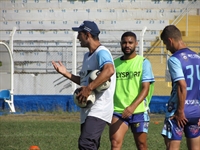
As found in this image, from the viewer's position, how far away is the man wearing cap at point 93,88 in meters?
6.90

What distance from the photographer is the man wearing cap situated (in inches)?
272

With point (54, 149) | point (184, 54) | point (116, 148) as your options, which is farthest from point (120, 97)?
point (54, 149)

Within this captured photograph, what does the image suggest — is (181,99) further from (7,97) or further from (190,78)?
(7,97)

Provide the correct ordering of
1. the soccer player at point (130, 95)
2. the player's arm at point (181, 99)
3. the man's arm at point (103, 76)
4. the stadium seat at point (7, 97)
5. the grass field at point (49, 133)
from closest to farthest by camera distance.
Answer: the player's arm at point (181, 99) < the man's arm at point (103, 76) < the soccer player at point (130, 95) < the grass field at point (49, 133) < the stadium seat at point (7, 97)

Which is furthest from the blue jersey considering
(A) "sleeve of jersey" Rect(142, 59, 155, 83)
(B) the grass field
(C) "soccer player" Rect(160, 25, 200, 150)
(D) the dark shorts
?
(B) the grass field

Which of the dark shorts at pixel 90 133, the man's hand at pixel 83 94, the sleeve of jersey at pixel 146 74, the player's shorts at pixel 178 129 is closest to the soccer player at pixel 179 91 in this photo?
the player's shorts at pixel 178 129

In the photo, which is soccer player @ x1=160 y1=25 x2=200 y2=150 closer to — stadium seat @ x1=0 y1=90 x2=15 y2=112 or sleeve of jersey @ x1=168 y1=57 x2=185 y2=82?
sleeve of jersey @ x1=168 y1=57 x2=185 y2=82

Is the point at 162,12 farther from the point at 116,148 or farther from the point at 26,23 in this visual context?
the point at 116,148

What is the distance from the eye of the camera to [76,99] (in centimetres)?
707

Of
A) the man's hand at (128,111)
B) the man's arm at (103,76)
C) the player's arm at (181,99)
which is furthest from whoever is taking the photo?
the man's hand at (128,111)

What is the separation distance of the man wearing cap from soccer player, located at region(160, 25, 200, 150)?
749mm

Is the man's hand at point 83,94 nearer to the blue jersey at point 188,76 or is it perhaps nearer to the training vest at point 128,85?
the blue jersey at point 188,76

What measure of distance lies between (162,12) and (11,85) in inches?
379

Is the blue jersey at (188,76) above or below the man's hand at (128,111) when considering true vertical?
Result: above
